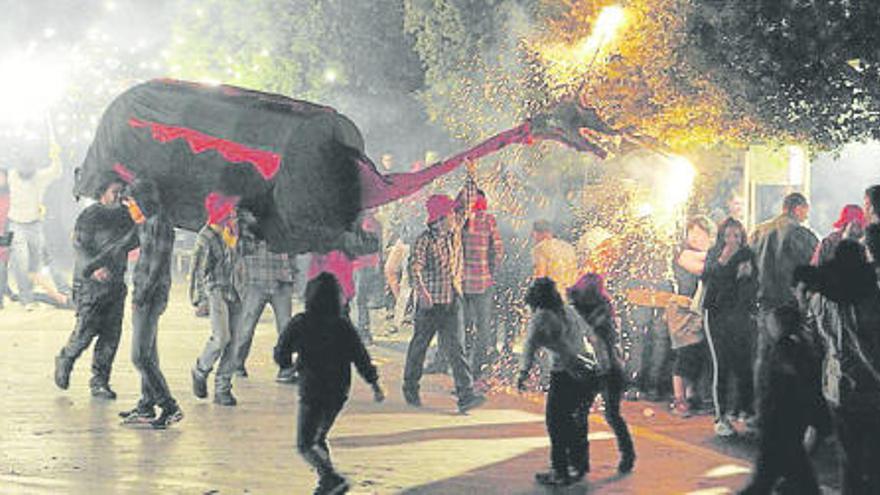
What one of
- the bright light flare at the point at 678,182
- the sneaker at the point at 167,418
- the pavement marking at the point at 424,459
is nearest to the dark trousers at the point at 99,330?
the sneaker at the point at 167,418

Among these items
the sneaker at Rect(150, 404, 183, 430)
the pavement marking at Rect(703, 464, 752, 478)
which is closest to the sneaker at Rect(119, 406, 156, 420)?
the sneaker at Rect(150, 404, 183, 430)

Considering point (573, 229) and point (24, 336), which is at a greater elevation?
point (573, 229)

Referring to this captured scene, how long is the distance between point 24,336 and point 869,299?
12.8 m

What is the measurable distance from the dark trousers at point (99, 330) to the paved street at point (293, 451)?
1.08ft

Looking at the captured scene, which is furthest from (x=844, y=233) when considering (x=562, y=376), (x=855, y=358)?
(x=855, y=358)

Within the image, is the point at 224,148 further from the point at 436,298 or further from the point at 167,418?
the point at 167,418

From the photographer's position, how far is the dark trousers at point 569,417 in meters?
10.2

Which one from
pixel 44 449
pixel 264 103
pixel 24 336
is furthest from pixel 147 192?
pixel 24 336

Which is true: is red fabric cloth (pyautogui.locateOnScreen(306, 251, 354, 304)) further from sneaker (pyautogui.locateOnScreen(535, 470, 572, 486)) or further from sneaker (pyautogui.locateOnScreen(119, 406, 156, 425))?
sneaker (pyautogui.locateOnScreen(535, 470, 572, 486))

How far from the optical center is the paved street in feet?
32.8

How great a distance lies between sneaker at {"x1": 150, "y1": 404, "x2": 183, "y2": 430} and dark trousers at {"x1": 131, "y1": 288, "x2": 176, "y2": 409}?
0.13 ft

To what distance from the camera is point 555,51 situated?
15.5 meters

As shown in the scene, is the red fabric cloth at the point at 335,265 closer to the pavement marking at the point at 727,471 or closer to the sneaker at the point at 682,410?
the sneaker at the point at 682,410

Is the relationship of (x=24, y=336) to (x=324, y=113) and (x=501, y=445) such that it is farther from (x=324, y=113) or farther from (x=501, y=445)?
(x=501, y=445)
